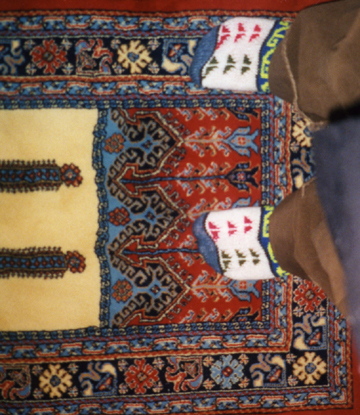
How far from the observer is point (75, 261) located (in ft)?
3.29

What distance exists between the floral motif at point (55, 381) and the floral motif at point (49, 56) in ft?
2.92

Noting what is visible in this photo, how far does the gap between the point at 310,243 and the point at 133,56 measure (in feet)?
2.38

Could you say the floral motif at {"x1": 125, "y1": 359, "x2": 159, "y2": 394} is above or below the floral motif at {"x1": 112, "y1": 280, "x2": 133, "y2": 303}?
below

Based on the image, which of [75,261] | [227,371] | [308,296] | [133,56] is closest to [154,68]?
[133,56]

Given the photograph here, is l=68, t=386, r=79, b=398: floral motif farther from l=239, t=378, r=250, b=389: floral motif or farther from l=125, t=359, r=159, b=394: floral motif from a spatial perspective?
l=239, t=378, r=250, b=389: floral motif

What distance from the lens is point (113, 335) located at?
40.0 inches

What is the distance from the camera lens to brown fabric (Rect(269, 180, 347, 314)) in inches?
23.5

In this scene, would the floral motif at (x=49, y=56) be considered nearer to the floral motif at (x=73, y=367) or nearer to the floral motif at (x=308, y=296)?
the floral motif at (x=73, y=367)

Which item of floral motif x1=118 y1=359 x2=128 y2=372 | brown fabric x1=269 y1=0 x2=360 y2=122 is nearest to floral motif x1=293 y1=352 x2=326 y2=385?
floral motif x1=118 y1=359 x2=128 y2=372

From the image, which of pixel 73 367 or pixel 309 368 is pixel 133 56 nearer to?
pixel 73 367

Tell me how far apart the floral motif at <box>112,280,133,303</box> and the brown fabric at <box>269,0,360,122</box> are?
68 centimetres

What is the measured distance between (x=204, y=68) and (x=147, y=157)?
299 millimetres

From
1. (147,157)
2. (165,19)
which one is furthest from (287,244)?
(165,19)

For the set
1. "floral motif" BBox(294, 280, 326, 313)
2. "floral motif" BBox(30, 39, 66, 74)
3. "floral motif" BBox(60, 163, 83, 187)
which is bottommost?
"floral motif" BBox(294, 280, 326, 313)
